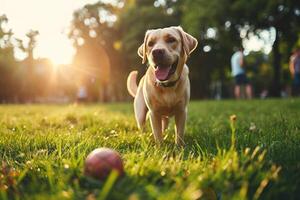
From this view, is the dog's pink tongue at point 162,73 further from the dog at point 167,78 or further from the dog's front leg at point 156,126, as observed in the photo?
the dog's front leg at point 156,126

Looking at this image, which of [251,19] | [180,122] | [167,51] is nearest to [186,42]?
Result: [167,51]

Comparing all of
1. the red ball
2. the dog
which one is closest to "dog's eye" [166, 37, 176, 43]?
the dog

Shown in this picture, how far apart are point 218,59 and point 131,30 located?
991 cm

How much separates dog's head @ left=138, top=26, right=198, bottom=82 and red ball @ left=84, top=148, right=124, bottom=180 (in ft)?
6.96

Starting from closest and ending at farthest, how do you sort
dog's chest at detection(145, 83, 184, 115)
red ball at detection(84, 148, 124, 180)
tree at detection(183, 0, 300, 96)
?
red ball at detection(84, 148, 124, 180) → dog's chest at detection(145, 83, 184, 115) → tree at detection(183, 0, 300, 96)

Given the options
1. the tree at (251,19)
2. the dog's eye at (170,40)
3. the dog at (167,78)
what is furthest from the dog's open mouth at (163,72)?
the tree at (251,19)

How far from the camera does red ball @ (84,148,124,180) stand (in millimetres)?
2500

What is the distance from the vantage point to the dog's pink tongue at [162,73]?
454 centimetres

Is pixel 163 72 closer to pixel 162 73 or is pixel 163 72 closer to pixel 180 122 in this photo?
pixel 162 73

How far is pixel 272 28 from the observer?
1217 inches

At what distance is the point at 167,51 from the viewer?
14.9ft

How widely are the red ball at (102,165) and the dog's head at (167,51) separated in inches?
83.6

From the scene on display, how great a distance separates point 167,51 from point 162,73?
0.28 metres

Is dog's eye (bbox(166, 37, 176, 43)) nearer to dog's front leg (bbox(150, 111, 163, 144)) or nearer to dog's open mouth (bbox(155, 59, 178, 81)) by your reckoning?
dog's open mouth (bbox(155, 59, 178, 81))
